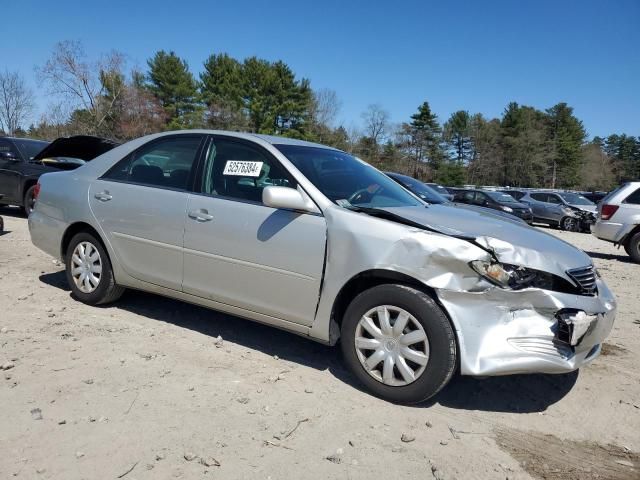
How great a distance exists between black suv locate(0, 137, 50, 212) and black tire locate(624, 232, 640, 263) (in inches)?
472

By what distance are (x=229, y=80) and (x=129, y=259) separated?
51.5 m

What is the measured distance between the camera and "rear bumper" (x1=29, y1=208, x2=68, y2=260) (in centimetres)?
481

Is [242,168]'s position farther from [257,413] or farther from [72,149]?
[72,149]

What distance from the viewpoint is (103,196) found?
450 centimetres

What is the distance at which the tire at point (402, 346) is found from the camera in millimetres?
2949

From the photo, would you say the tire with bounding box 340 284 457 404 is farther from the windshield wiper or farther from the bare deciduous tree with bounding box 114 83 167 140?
the bare deciduous tree with bounding box 114 83 167 140

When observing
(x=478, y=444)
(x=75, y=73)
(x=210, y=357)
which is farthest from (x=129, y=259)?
(x=75, y=73)

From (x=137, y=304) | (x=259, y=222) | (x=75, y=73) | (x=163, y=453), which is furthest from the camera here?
(x=75, y=73)

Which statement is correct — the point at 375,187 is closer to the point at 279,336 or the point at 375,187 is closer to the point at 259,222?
the point at 259,222

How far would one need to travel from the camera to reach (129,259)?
4332 millimetres

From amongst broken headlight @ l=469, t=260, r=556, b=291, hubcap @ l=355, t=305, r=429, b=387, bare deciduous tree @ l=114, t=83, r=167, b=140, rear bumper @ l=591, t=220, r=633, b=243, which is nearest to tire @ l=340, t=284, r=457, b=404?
hubcap @ l=355, t=305, r=429, b=387

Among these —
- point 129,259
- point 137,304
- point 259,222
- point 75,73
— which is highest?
point 75,73

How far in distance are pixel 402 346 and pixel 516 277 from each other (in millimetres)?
796

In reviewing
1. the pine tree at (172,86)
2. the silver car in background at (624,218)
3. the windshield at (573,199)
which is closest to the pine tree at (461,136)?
the pine tree at (172,86)
